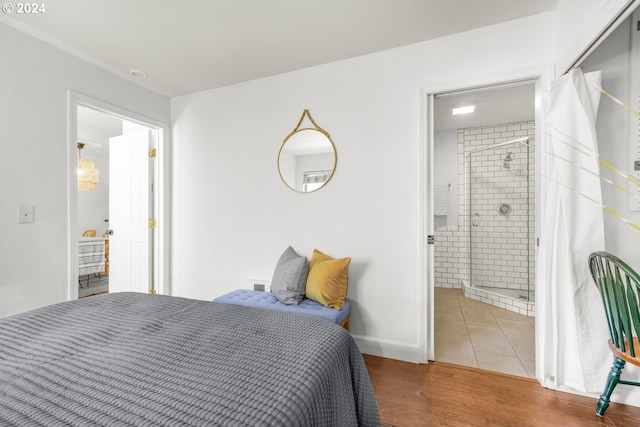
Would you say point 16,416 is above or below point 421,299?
above

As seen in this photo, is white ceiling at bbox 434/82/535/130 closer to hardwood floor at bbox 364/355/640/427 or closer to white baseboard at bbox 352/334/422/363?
white baseboard at bbox 352/334/422/363

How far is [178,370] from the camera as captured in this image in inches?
33.1

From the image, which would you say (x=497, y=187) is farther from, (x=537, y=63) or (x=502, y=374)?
(x=502, y=374)

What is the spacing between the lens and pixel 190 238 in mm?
3158

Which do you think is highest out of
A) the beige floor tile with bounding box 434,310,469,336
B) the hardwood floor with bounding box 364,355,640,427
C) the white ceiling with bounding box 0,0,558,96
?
the white ceiling with bounding box 0,0,558,96

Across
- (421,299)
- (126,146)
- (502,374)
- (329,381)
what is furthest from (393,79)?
(126,146)

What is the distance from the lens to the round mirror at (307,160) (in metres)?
2.54

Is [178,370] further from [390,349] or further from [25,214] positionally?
[25,214]

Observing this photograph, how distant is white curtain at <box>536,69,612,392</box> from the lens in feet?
5.38

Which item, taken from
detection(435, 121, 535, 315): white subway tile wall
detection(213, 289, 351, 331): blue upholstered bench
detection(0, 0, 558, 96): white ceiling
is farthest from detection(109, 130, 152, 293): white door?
detection(435, 121, 535, 315): white subway tile wall

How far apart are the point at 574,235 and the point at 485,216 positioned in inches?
104

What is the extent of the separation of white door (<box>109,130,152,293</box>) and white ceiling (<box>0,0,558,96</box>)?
3.29 feet

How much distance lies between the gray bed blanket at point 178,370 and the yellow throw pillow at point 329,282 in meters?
0.85

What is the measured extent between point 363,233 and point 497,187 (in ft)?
9.35
